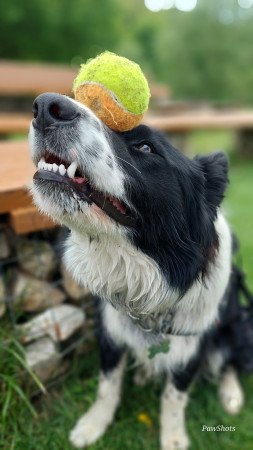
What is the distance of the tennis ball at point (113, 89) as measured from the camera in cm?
133

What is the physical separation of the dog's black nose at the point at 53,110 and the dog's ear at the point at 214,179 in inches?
24.9

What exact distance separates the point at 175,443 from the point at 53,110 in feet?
5.48

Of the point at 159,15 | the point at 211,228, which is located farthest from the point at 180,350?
the point at 159,15

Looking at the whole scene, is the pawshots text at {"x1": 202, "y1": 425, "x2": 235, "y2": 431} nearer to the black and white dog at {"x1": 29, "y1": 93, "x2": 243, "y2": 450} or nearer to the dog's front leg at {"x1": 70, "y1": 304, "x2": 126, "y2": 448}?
the black and white dog at {"x1": 29, "y1": 93, "x2": 243, "y2": 450}

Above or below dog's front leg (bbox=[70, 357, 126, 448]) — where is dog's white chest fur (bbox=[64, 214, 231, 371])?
above

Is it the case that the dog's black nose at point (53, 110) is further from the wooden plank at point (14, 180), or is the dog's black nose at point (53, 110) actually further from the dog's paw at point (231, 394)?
the dog's paw at point (231, 394)

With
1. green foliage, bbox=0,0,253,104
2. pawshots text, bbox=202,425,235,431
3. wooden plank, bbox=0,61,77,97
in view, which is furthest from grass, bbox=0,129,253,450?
green foliage, bbox=0,0,253,104

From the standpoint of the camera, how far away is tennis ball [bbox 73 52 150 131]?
133 centimetres

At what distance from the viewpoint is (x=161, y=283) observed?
61.2 inches

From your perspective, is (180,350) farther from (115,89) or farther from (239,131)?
(239,131)

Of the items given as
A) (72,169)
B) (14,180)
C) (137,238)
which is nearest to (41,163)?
(72,169)

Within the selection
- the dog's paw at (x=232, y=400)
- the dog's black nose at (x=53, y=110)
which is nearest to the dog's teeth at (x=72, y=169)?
the dog's black nose at (x=53, y=110)

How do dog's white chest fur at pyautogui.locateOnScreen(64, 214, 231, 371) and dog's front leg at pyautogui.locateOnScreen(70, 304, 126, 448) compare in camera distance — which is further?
dog's front leg at pyautogui.locateOnScreen(70, 304, 126, 448)

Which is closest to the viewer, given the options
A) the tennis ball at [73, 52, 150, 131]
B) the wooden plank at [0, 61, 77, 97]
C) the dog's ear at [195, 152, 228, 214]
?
the tennis ball at [73, 52, 150, 131]
